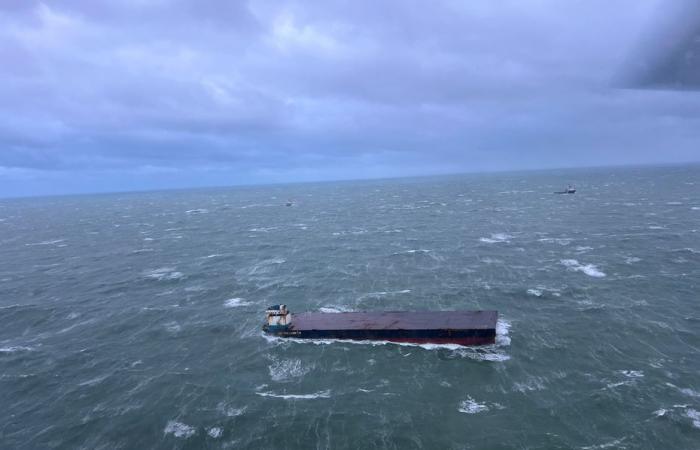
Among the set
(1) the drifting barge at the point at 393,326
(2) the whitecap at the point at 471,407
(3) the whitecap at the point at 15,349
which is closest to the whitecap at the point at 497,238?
(1) the drifting barge at the point at 393,326

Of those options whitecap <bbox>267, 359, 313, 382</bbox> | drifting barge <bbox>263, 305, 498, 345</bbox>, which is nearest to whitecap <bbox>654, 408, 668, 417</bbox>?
drifting barge <bbox>263, 305, 498, 345</bbox>

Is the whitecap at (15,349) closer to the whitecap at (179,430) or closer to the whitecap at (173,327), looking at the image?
the whitecap at (173,327)

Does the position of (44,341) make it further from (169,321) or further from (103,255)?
(103,255)

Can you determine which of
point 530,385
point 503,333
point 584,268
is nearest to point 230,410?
point 530,385

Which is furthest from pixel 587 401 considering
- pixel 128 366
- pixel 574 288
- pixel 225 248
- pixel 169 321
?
pixel 225 248

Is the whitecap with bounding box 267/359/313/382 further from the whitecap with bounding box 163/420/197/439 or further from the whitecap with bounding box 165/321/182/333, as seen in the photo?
the whitecap with bounding box 165/321/182/333
